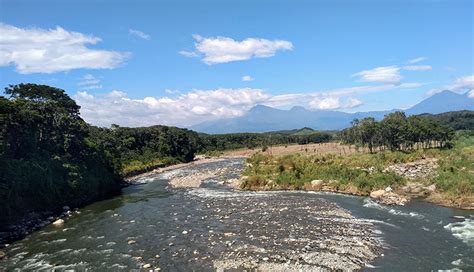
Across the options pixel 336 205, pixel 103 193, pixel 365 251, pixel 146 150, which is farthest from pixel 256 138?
pixel 365 251

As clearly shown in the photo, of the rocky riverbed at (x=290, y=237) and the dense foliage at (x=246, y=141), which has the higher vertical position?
the dense foliage at (x=246, y=141)

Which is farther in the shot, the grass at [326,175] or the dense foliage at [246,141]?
the dense foliage at [246,141]

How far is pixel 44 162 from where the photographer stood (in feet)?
133

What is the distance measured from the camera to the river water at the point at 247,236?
21875mm

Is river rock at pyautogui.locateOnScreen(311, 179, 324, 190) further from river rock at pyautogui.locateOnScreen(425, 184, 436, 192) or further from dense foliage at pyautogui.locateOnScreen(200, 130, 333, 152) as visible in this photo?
dense foliage at pyautogui.locateOnScreen(200, 130, 333, 152)

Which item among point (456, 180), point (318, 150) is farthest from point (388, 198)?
point (318, 150)

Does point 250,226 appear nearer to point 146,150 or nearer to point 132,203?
point 132,203

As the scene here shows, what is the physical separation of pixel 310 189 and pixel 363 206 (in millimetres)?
11066

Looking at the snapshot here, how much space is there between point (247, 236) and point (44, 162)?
26.0m

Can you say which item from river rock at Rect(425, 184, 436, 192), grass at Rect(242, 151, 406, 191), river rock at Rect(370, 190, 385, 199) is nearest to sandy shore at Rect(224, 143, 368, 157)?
grass at Rect(242, 151, 406, 191)

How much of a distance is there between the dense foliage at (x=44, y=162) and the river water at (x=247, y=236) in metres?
3.72

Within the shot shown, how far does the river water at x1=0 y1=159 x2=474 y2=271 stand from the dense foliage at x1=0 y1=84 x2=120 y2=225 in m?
3.72

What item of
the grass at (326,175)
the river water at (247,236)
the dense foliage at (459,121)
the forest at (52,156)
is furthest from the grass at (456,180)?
the dense foliage at (459,121)

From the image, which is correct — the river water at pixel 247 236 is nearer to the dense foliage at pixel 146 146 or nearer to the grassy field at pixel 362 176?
the grassy field at pixel 362 176
